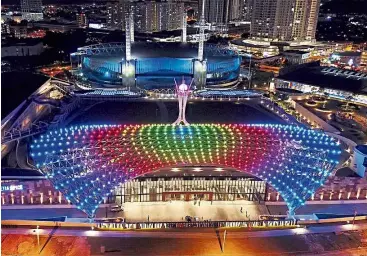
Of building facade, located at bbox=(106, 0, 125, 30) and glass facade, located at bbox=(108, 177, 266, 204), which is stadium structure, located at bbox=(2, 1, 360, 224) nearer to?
glass facade, located at bbox=(108, 177, 266, 204)

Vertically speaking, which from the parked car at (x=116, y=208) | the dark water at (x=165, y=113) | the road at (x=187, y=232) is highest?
the dark water at (x=165, y=113)

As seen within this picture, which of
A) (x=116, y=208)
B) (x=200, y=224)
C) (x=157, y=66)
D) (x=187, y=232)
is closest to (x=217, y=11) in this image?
(x=157, y=66)

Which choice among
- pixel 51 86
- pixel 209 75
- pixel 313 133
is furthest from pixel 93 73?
pixel 313 133

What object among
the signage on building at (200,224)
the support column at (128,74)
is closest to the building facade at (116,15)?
the support column at (128,74)

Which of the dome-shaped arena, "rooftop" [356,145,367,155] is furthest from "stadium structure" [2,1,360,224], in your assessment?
the dome-shaped arena

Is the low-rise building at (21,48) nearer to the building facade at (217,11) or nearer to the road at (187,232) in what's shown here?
the building facade at (217,11)

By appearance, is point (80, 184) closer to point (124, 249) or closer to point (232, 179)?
point (124, 249)
